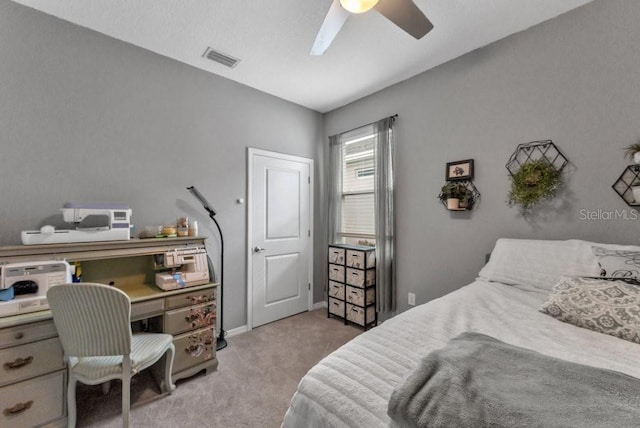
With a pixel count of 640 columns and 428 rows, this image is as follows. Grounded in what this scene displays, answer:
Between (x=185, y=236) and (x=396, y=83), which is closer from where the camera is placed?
(x=185, y=236)

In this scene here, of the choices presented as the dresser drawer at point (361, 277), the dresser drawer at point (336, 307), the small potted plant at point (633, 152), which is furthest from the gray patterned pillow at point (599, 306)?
the dresser drawer at point (336, 307)

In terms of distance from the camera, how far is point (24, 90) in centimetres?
191

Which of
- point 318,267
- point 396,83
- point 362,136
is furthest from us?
point 318,267

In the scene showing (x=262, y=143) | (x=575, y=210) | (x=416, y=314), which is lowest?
(x=416, y=314)

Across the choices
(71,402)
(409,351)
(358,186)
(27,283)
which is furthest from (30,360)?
(358,186)

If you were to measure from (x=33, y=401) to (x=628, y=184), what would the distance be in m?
3.87

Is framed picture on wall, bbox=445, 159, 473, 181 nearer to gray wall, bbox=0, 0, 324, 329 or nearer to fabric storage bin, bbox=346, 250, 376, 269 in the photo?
fabric storage bin, bbox=346, 250, 376, 269

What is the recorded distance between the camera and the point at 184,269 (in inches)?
89.4

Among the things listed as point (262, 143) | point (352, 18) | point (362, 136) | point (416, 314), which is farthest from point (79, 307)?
point (362, 136)

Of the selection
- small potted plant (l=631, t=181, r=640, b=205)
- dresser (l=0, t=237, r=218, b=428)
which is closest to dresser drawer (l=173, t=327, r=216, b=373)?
dresser (l=0, t=237, r=218, b=428)

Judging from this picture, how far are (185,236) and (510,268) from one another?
2628 millimetres

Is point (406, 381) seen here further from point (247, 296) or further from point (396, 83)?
point (396, 83)

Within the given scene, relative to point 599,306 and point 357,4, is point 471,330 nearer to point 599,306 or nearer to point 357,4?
point 599,306

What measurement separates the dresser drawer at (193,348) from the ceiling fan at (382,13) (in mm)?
2355
